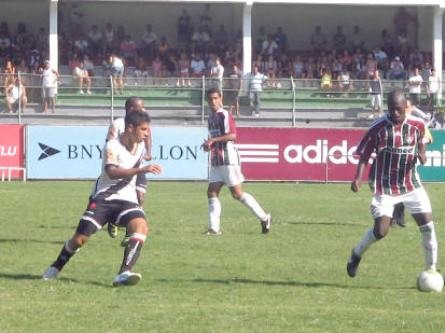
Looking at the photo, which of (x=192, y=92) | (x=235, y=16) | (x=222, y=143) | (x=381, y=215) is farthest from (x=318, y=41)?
(x=381, y=215)

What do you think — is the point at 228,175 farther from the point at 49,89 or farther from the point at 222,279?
the point at 49,89

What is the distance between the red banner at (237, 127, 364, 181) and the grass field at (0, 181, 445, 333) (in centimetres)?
1036

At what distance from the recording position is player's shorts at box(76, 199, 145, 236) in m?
11.8

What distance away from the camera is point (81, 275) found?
1256 centimetres

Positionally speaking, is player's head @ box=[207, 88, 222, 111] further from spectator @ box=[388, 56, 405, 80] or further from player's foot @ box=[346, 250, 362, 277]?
spectator @ box=[388, 56, 405, 80]

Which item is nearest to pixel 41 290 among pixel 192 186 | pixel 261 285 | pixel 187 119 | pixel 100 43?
pixel 261 285

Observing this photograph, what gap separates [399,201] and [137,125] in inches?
104

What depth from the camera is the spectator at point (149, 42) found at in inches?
1663

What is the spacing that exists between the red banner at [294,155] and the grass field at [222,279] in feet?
34.0

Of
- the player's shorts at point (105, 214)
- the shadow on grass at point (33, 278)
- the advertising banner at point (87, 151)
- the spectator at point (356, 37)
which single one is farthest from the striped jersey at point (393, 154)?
the spectator at point (356, 37)

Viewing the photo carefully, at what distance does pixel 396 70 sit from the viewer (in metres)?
41.1

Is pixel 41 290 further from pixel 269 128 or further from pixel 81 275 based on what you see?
pixel 269 128

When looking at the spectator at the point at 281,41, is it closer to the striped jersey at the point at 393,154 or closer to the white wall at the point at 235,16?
the white wall at the point at 235,16

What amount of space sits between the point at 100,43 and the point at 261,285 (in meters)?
31.1
